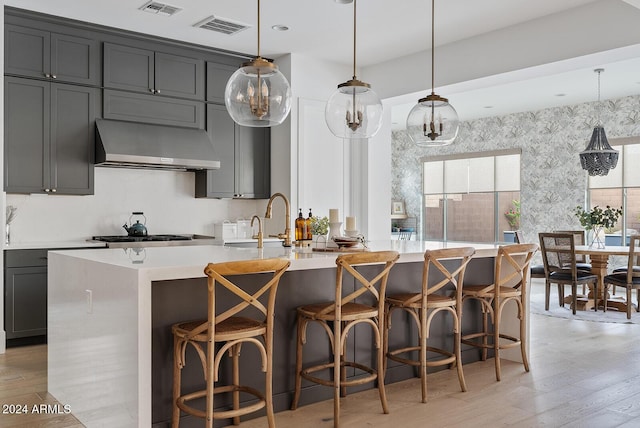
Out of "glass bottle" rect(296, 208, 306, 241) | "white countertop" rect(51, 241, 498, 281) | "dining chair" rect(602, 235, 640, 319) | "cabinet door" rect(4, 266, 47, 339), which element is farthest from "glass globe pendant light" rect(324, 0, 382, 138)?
"dining chair" rect(602, 235, 640, 319)

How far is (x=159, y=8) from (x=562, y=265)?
5112mm

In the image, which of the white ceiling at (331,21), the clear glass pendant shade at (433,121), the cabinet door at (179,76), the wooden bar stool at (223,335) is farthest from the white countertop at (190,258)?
the cabinet door at (179,76)

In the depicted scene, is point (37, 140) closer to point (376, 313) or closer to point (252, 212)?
point (252, 212)

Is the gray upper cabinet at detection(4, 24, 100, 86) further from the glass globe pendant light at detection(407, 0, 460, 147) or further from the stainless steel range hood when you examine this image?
the glass globe pendant light at detection(407, 0, 460, 147)

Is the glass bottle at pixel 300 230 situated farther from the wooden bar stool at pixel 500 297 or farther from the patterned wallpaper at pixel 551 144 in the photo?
the patterned wallpaper at pixel 551 144

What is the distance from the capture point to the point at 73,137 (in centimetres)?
533

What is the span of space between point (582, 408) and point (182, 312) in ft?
7.56

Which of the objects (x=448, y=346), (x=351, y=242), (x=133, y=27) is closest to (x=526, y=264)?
(x=448, y=346)

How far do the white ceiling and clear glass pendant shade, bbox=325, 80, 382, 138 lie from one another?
181cm

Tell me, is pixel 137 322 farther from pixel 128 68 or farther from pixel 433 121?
pixel 128 68

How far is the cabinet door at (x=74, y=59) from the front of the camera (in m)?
5.23

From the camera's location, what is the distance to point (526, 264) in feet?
13.3

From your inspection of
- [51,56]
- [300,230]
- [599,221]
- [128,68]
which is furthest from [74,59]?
[599,221]

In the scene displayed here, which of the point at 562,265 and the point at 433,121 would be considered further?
the point at 562,265
